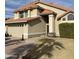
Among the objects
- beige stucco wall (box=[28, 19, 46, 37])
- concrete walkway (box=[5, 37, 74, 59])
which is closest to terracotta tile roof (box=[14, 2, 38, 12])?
beige stucco wall (box=[28, 19, 46, 37])

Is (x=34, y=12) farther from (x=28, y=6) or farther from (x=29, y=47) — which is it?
(x=29, y=47)

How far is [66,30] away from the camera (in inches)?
69.8

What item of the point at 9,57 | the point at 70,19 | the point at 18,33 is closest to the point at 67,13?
A: the point at 70,19

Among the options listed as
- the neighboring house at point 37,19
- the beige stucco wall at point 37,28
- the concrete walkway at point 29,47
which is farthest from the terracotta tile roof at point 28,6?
the concrete walkway at point 29,47

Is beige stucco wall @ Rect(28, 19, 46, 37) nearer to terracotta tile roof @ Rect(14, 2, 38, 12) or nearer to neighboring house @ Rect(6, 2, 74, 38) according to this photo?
A: neighboring house @ Rect(6, 2, 74, 38)

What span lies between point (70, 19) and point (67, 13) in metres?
0.06

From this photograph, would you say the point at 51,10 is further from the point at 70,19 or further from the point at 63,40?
the point at 63,40

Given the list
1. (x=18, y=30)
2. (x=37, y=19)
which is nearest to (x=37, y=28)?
(x=37, y=19)

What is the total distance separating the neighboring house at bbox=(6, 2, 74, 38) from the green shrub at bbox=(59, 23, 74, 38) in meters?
0.03

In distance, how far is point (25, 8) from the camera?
5.98 feet

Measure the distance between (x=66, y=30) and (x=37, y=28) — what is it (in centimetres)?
27

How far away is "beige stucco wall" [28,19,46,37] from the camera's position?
5.83 feet

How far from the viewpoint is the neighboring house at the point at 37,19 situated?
175 cm

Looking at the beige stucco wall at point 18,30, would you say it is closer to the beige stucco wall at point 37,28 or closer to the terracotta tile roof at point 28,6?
the beige stucco wall at point 37,28
